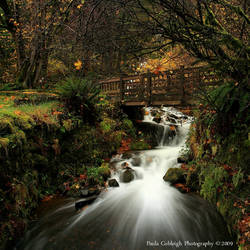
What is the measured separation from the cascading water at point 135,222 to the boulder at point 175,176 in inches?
7.7

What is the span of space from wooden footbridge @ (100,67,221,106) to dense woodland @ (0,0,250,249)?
2810 mm

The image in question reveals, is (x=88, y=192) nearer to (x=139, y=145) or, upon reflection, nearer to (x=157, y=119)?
(x=139, y=145)

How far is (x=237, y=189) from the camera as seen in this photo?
379cm

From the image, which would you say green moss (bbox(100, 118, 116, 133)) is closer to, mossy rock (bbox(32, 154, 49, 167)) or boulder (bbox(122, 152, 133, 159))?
boulder (bbox(122, 152, 133, 159))

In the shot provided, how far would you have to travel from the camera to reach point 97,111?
839cm

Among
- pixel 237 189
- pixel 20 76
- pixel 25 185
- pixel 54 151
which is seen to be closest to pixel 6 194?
pixel 25 185

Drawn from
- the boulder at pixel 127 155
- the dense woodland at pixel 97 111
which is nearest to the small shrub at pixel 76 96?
the dense woodland at pixel 97 111

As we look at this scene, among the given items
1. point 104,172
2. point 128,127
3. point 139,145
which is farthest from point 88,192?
point 128,127

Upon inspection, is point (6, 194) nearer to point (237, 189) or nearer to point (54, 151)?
point (54, 151)

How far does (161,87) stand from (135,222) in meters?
6.73

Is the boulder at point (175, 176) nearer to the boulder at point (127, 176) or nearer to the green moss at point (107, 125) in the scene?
the boulder at point (127, 176)

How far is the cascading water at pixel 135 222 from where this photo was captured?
374cm

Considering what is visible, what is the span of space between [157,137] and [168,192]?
210 inches

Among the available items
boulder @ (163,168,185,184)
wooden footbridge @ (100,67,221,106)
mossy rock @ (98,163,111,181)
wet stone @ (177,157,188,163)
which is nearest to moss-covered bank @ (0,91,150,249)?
mossy rock @ (98,163,111,181)
